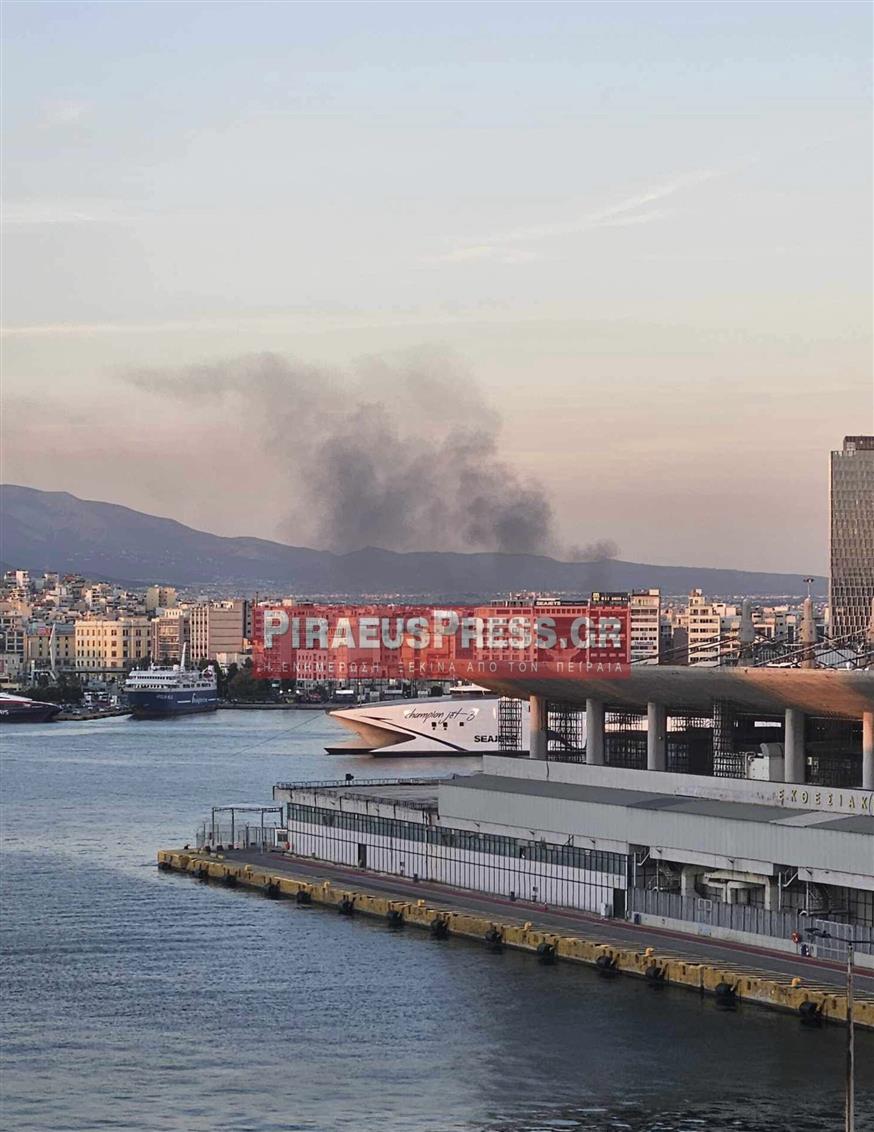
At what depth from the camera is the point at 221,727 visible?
123 meters

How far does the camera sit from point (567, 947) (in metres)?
35.0

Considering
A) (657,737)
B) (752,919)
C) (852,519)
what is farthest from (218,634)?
(752,919)

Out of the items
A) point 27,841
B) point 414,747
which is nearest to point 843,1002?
point 27,841

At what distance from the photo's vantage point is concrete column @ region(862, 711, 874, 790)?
35875 mm

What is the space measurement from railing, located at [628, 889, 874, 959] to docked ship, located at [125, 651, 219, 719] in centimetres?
10354

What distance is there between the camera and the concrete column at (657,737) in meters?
40.8

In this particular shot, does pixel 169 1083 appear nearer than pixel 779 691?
Yes

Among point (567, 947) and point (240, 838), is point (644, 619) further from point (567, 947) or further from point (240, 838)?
point (567, 947)

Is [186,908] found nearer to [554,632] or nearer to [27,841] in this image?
[27,841]

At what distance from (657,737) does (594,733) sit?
6.23 feet

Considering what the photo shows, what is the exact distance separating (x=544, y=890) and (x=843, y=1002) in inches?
415

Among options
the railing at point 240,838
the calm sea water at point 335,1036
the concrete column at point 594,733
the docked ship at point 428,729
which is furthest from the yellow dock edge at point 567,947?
the docked ship at point 428,729

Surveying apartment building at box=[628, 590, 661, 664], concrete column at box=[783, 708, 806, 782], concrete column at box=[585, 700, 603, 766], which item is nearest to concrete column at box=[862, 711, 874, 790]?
concrete column at box=[783, 708, 806, 782]

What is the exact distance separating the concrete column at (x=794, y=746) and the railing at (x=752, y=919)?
264 cm
